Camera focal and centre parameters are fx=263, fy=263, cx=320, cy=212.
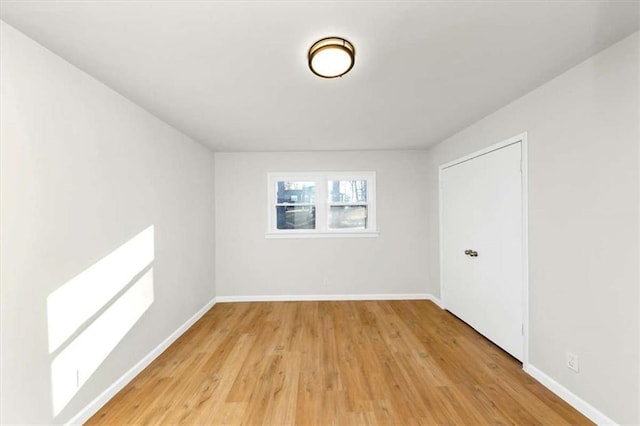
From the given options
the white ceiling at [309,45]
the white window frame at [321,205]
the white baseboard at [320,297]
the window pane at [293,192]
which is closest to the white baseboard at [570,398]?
the white baseboard at [320,297]

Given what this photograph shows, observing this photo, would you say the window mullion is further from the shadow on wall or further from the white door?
the shadow on wall

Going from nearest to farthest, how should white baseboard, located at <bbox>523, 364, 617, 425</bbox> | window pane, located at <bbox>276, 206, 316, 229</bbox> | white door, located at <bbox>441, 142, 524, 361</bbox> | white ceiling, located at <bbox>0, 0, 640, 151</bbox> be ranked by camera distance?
1. white ceiling, located at <bbox>0, 0, 640, 151</bbox>
2. white baseboard, located at <bbox>523, 364, 617, 425</bbox>
3. white door, located at <bbox>441, 142, 524, 361</bbox>
4. window pane, located at <bbox>276, 206, 316, 229</bbox>

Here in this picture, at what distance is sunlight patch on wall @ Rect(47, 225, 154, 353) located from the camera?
1.60 metres

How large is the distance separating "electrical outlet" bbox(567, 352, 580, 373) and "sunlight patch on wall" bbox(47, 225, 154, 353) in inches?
134

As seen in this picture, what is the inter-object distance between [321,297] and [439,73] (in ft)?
11.1

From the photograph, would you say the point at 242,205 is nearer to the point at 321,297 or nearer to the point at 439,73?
the point at 321,297

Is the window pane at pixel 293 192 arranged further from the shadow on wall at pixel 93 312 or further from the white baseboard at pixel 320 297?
the shadow on wall at pixel 93 312

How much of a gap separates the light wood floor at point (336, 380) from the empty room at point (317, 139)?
19 millimetres

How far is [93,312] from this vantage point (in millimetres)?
1865

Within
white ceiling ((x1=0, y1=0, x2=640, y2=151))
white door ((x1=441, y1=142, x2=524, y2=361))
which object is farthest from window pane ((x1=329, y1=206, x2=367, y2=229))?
white ceiling ((x1=0, y1=0, x2=640, y2=151))

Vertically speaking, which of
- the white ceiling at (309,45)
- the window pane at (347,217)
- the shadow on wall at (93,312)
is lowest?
the shadow on wall at (93,312)

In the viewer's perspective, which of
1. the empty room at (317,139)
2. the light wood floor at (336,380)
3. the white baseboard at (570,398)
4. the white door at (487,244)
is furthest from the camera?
the white door at (487,244)

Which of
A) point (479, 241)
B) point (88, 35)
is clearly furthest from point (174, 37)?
point (479, 241)

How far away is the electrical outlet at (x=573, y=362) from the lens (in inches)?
72.5
